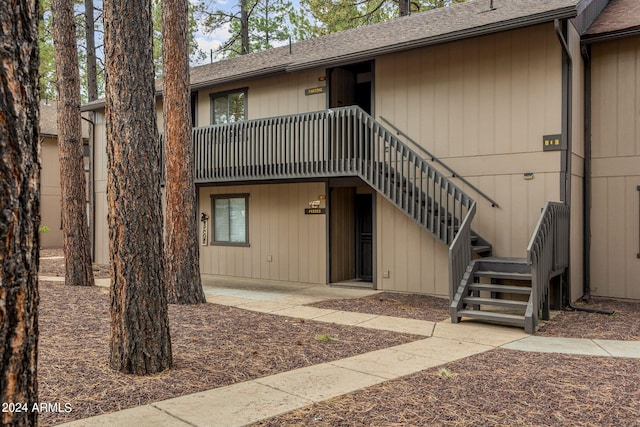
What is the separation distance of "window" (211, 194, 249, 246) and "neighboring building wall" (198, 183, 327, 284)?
5.8 inches

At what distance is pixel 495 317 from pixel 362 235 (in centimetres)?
538

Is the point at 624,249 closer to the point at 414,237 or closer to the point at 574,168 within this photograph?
the point at 574,168

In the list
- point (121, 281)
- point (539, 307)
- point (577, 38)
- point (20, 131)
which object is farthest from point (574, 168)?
point (20, 131)

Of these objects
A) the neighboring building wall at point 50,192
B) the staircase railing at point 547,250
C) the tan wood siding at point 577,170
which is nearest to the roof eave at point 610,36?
the tan wood siding at point 577,170

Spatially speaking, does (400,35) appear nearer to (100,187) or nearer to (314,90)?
(314,90)

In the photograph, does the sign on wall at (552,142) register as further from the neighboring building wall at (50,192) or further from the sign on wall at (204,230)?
the neighboring building wall at (50,192)

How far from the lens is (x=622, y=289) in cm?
941

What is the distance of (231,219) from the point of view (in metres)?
13.6

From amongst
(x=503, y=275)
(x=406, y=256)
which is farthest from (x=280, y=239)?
(x=503, y=275)

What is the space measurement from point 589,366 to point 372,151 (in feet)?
17.7

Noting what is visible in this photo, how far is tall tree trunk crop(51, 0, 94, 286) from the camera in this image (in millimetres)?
10594

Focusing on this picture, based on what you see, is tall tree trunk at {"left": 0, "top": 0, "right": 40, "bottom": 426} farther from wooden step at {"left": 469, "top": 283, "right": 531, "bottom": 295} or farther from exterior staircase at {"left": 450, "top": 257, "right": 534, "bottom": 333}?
wooden step at {"left": 469, "top": 283, "right": 531, "bottom": 295}

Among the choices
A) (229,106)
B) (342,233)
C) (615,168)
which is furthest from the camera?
(229,106)

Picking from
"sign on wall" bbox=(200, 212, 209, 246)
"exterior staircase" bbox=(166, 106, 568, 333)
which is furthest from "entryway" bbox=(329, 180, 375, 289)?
"sign on wall" bbox=(200, 212, 209, 246)
